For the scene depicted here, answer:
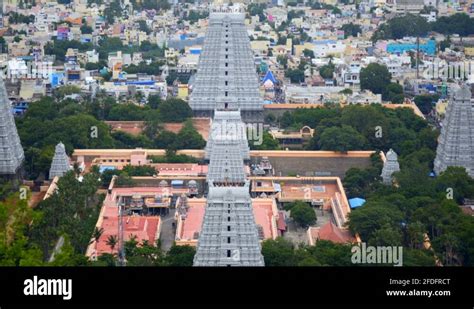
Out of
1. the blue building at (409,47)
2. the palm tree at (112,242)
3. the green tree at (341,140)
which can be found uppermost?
the blue building at (409,47)

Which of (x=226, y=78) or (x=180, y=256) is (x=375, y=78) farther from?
(x=180, y=256)

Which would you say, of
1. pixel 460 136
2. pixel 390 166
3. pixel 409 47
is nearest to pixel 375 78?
pixel 409 47

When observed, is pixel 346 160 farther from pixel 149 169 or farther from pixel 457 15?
pixel 457 15

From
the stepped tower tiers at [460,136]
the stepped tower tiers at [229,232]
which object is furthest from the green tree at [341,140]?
the stepped tower tiers at [229,232]

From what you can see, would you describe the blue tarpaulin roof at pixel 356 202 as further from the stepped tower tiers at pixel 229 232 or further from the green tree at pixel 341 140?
the stepped tower tiers at pixel 229 232

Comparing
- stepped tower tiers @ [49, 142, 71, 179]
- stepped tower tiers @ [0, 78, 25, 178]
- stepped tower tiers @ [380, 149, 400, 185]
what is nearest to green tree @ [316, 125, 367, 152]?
stepped tower tiers @ [380, 149, 400, 185]

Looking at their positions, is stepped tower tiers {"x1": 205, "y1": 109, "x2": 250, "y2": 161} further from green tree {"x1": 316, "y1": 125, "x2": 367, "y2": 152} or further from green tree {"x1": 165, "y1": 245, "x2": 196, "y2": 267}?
green tree {"x1": 165, "y1": 245, "x2": 196, "y2": 267}
